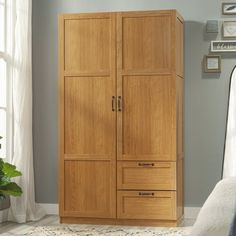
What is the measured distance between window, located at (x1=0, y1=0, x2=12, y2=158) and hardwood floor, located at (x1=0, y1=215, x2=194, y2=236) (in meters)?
0.66

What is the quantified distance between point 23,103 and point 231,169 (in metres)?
2.05

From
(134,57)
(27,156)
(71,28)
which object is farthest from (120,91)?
(27,156)

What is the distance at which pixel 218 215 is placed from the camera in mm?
2467

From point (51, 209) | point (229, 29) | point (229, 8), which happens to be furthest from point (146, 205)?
point (229, 8)

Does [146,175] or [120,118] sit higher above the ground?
[120,118]

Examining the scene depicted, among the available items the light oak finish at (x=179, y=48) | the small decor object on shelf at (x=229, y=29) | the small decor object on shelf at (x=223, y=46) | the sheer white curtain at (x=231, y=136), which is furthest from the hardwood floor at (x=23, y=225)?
the small decor object on shelf at (x=229, y=29)

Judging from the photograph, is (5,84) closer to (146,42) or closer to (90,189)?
(90,189)

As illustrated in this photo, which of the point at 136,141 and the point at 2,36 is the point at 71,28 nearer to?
the point at 2,36

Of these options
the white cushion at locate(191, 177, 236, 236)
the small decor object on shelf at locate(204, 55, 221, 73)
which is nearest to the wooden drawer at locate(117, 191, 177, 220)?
the small decor object on shelf at locate(204, 55, 221, 73)

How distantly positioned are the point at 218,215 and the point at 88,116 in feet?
9.96

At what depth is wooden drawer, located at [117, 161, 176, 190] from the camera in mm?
5254

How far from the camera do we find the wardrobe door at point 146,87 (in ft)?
17.3

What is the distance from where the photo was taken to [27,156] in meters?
5.64

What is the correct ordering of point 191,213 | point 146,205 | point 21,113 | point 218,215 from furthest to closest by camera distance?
point 191,213
point 21,113
point 146,205
point 218,215
